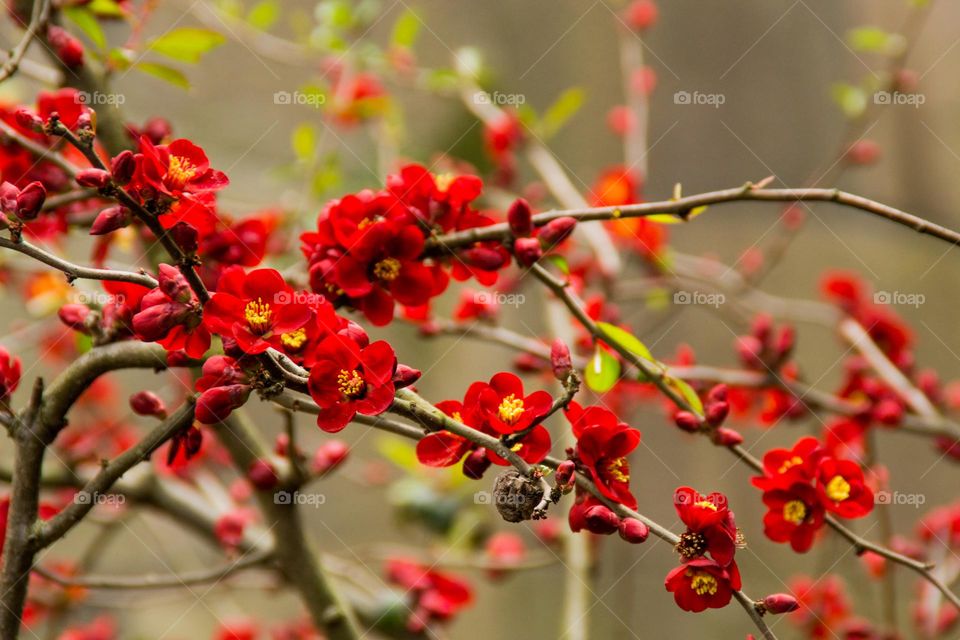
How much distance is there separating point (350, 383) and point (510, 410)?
14 cm

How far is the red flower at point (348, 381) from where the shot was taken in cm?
64

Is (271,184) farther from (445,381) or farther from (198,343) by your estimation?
(198,343)

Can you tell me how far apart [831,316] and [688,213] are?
151 centimetres

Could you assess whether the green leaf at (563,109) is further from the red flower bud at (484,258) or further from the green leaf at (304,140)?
the red flower bud at (484,258)

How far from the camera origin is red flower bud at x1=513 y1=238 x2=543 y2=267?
828mm

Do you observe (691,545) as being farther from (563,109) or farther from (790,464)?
(563,109)

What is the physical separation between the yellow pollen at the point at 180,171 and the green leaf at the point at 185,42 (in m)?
0.44

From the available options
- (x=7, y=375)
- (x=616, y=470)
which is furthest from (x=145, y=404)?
(x=616, y=470)

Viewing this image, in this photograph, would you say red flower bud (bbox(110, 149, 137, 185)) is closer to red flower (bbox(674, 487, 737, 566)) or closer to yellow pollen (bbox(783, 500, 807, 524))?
red flower (bbox(674, 487, 737, 566))

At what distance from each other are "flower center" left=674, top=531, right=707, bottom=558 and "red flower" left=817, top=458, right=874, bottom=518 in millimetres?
214

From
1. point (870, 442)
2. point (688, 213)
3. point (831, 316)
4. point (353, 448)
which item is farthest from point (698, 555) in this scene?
point (353, 448)

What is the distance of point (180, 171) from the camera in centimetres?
72

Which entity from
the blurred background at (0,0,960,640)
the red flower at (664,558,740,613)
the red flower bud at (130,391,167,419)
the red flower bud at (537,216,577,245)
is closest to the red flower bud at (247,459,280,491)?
the red flower bud at (130,391,167,419)

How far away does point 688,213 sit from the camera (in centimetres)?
83
